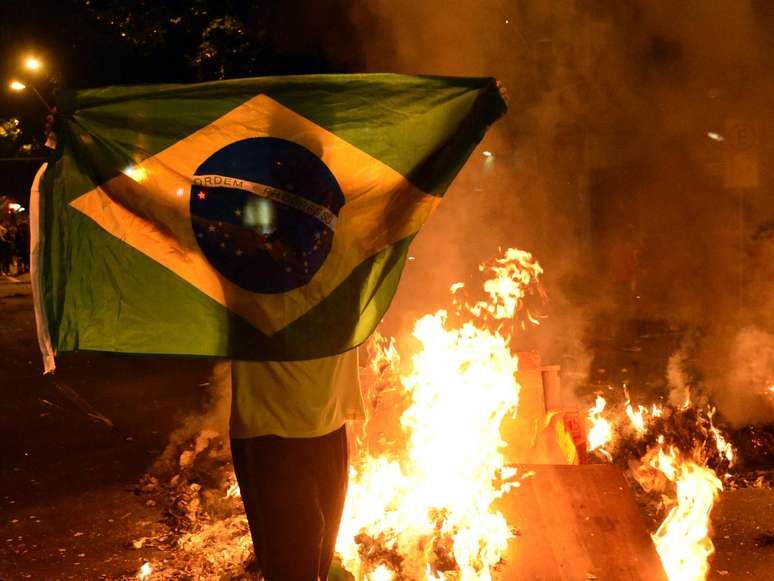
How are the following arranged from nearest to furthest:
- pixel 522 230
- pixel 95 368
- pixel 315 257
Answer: pixel 315 257 < pixel 522 230 < pixel 95 368

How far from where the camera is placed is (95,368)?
348 inches

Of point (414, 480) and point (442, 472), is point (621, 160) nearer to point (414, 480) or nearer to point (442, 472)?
point (442, 472)

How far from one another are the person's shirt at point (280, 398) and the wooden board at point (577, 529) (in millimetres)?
1315

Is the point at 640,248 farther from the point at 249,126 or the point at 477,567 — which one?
the point at 249,126

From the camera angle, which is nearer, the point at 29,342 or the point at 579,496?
the point at 579,496

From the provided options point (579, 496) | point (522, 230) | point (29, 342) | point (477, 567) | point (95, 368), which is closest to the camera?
point (477, 567)

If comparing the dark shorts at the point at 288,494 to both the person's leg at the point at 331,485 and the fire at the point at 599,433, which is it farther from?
the fire at the point at 599,433

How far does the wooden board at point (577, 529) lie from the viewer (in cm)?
350

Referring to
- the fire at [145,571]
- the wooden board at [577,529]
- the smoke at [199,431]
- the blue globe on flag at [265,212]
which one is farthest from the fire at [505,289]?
the blue globe on flag at [265,212]

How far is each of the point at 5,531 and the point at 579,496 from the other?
347cm

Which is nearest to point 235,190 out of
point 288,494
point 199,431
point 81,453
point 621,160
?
point 288,494

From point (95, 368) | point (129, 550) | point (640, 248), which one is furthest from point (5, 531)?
point (640, 248)

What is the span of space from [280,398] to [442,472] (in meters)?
1.78

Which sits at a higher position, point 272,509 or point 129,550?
point 272,509
